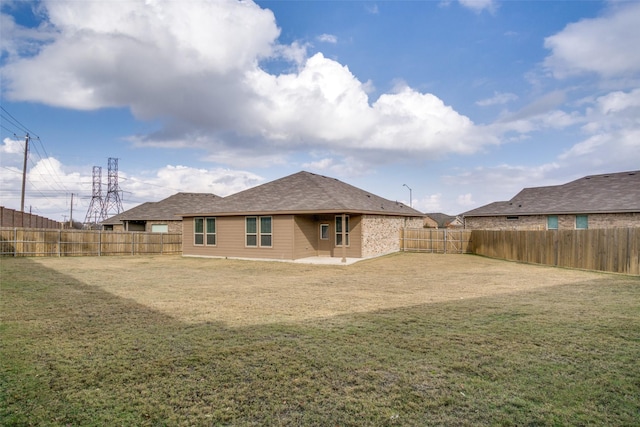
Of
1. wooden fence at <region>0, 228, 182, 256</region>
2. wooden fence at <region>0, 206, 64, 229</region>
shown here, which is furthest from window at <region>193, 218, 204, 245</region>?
wooden fence at <region>0, 206, 64, 229</region>

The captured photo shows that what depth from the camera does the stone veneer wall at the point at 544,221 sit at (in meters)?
20.9

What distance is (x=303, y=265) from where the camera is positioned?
1645 cm

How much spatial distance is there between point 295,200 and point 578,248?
13.0 meters

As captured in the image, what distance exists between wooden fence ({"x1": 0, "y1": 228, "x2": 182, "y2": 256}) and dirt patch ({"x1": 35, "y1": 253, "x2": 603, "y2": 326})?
9.49 meters

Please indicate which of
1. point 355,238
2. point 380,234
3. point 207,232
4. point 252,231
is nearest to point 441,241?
point 380,234

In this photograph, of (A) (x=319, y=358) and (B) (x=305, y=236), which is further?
(B) (x=305, y=236)

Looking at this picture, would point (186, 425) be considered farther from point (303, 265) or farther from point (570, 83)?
point (570, 83)

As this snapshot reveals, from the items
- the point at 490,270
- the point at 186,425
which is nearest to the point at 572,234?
the point at 490,270

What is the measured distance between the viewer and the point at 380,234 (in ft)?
69.4

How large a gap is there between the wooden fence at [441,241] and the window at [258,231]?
33.8 feet

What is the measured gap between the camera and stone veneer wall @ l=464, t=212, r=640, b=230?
20906mm

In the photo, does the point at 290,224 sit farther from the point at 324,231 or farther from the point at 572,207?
the point at 572,207

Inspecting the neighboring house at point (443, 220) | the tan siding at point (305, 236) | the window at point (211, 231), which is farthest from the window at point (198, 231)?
the neighboring house at point (443, 220)

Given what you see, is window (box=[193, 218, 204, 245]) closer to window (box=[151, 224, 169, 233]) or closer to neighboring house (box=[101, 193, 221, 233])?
neighboring house (box=[101, 193, 221, 233])
